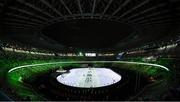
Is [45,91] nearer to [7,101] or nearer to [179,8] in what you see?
[7,101]

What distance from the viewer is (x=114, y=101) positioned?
130 feet

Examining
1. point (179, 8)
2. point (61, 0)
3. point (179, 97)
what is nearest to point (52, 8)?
point (61, 0)

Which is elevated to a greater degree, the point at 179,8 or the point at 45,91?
the point at 179,8

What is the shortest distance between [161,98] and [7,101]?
2203 cm

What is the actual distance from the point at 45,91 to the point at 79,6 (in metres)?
20.4

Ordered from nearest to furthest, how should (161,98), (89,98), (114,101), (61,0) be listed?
1. (161,98)
2. (61,0)
3. (114,101)
4. (89,98)

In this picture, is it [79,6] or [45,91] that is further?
[45,91]

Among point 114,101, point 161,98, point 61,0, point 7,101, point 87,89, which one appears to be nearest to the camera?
point 7,101

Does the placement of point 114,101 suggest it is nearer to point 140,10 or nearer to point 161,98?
point 161,98

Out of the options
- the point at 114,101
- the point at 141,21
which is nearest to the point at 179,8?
the point at 141,21

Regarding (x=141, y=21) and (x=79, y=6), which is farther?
(x=141, y=21)

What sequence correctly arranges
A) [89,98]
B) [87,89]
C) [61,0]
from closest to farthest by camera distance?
[61,0] → [89,98] → [87,89]

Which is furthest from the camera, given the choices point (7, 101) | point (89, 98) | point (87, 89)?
point (87, 89)

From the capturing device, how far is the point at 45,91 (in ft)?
157
